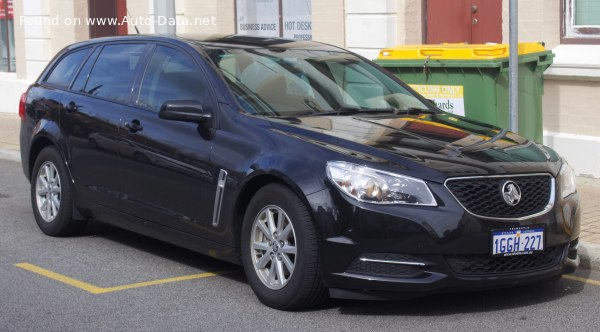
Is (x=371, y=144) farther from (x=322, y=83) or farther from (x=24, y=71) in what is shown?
(x=24, y=71)

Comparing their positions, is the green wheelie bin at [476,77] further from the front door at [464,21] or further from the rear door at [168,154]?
the rear door at [168,154]

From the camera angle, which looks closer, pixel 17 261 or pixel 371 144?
pixel 371 144

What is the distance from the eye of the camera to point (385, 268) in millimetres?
5664

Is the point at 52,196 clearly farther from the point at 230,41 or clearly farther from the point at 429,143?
the point at 429,143

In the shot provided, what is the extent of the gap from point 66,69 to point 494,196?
410cm

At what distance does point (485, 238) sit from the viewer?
5.67m

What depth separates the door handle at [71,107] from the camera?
7916 millimetres

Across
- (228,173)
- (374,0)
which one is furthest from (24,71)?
(228,173)

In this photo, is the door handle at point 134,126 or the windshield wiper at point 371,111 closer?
the windshield wiper at point 371,111

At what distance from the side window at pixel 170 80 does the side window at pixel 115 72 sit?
8.3 inches

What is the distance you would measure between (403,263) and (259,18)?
10787 mm

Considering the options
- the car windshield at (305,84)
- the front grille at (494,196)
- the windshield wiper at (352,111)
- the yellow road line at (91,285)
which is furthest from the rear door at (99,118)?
the front grille at (494,196)

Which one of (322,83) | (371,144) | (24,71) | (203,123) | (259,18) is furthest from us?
(24,71)

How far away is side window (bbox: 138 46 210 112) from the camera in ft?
22.7
